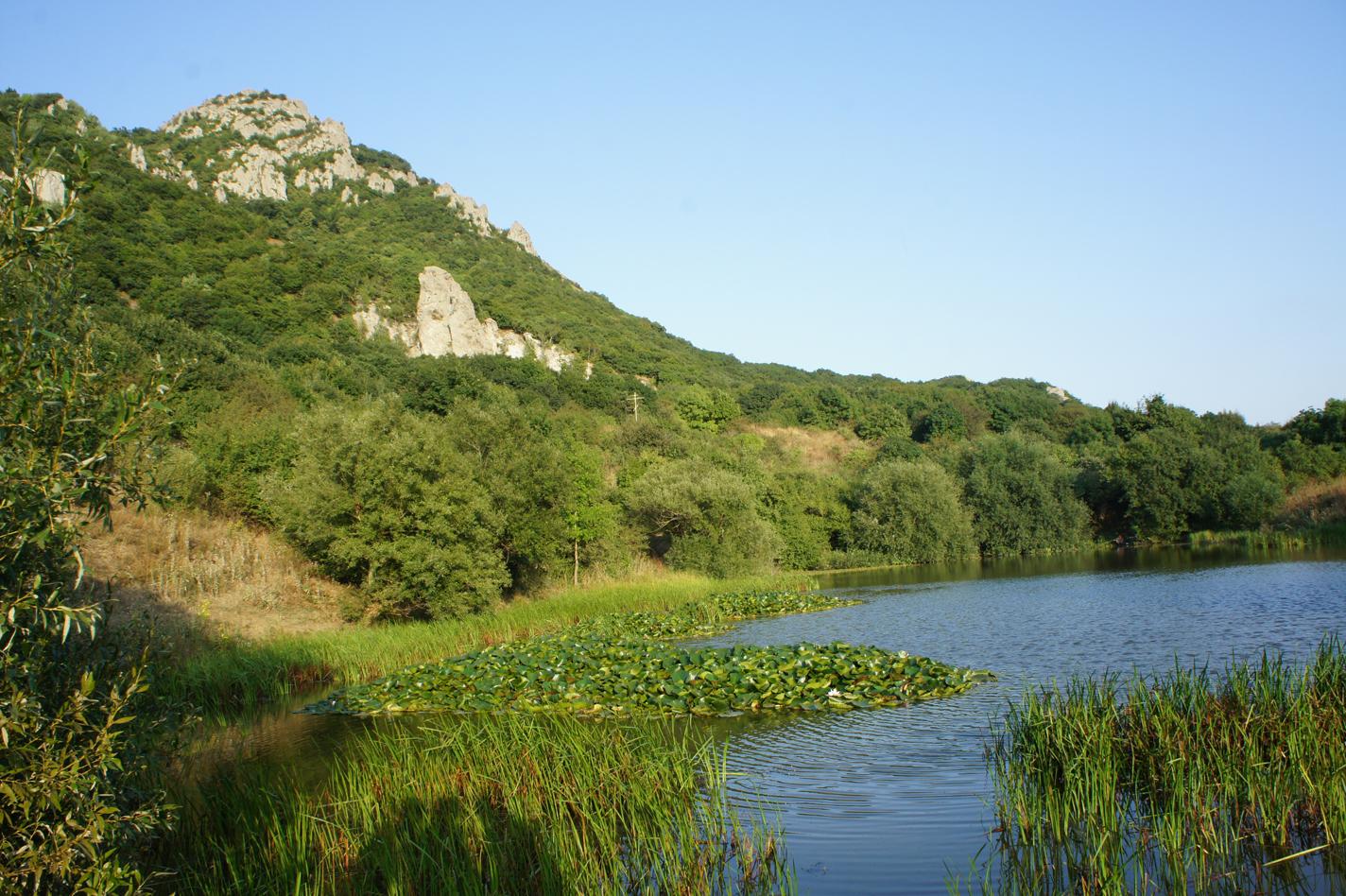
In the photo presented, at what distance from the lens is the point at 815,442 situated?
290 ft

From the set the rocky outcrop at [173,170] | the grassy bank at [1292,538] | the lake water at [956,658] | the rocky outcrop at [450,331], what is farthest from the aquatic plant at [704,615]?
the rocky outcrop at [173,170]

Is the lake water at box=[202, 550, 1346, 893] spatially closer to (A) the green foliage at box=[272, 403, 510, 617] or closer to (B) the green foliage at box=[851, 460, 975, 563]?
(A) the green foliage at box=[272, 403, 510, 617]

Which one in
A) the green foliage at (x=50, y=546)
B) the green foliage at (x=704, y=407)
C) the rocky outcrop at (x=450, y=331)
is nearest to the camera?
the green foliage at (x=50, y=546)

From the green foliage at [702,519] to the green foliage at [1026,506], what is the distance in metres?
25.0

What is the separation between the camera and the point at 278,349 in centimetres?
5456

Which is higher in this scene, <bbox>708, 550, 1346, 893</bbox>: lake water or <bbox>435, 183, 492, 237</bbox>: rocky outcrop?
<bbox>435, 183, 492, 237</bbox>: rocky outcrop

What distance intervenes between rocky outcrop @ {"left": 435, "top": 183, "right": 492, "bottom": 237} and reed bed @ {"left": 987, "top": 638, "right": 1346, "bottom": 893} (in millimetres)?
117688

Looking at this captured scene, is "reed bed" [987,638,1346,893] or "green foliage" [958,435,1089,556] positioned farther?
"green foliage" [958,435,1089,556]

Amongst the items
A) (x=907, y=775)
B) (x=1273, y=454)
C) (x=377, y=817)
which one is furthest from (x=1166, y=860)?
(x=1273, y=454)

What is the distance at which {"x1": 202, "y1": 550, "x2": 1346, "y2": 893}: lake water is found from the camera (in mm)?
8188

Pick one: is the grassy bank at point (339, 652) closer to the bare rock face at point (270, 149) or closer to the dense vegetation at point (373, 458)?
the dense vegetation at point (373, 458)

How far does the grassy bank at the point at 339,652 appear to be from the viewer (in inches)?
632

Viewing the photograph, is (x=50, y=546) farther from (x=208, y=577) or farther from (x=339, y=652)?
(x=208, y=577)

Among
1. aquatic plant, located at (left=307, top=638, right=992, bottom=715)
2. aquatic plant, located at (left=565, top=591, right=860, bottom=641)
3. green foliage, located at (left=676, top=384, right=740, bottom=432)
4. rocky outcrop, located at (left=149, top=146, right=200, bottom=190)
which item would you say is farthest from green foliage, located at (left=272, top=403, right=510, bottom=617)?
rocky outcrop, located at (left=149, top=146, right=200, bottom=190)
